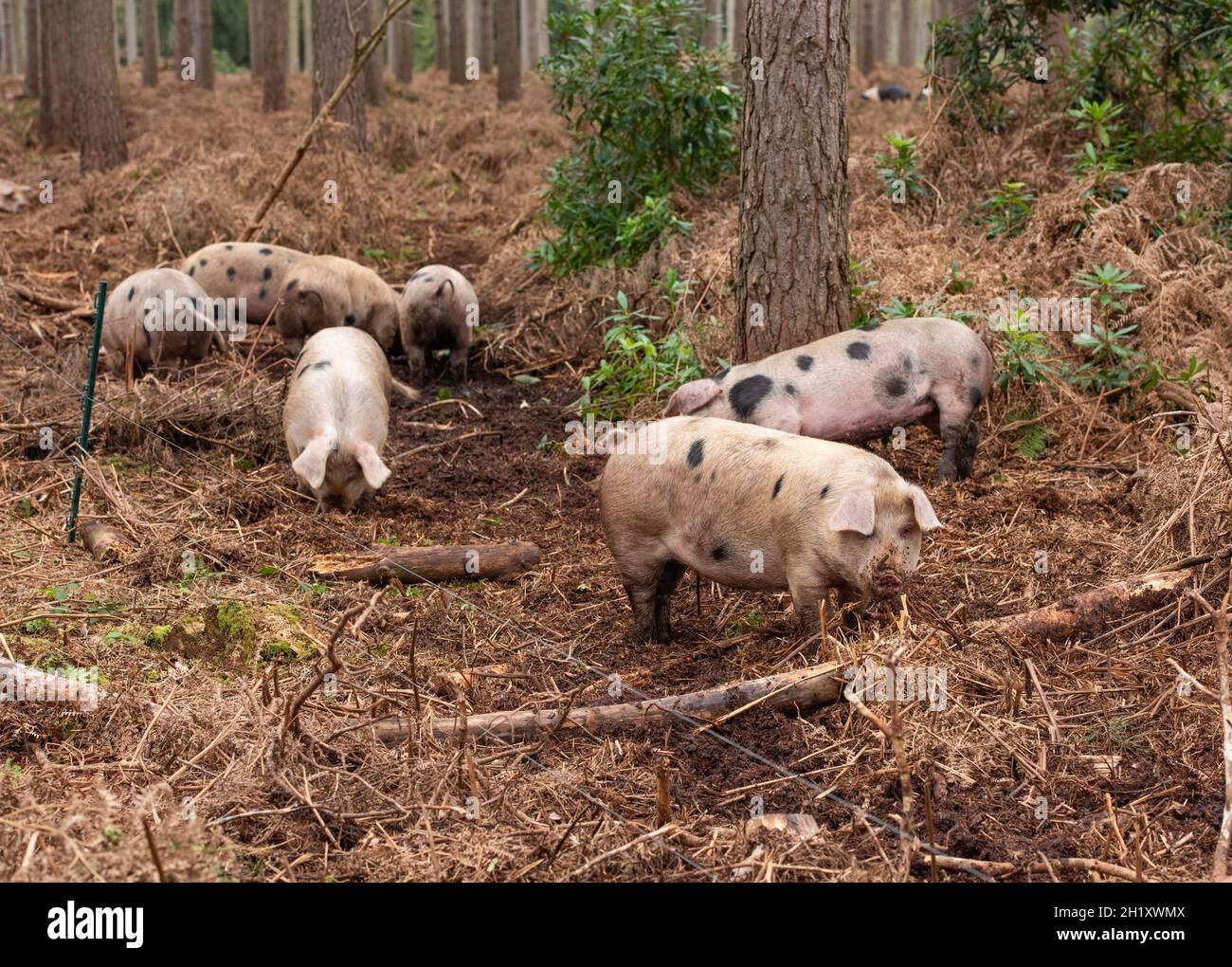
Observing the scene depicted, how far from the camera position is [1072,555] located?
6.52m

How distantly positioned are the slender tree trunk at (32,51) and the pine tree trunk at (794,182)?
796 inches

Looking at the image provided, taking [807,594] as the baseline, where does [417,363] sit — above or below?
above

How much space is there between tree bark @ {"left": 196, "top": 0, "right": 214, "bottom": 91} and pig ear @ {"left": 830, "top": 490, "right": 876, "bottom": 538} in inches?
932

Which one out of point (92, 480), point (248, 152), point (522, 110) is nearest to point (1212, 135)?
point (92, 480)

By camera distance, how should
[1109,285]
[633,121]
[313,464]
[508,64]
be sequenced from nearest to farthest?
[313,464] < [1109,285] < [633,121] < [508,64]

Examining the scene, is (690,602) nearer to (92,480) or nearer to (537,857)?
(537,857)

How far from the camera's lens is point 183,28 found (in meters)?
28.1

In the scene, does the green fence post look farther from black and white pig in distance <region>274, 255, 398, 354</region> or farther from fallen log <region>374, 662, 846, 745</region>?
black and white pig in distance <region>274, 255, 398, 354</region>

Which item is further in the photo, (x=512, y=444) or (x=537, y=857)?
(x=512, y=444)

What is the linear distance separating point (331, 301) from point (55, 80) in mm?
10352

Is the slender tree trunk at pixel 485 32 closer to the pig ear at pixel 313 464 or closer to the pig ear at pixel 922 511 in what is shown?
the pig ear at pixel 313 464

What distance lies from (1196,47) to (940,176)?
2.20 meters

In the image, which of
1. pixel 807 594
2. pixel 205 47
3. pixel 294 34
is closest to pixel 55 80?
pixel 205 47

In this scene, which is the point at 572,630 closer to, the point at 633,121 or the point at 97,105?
the point at 633,121
